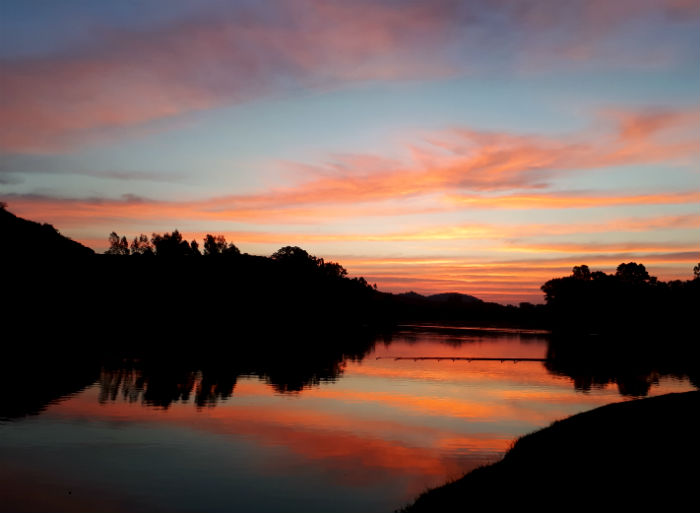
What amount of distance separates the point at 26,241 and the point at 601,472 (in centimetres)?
18463

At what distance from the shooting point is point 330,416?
5356 cm

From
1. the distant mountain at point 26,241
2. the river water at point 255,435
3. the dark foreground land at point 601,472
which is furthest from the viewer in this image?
the distant mountain at point 26,241

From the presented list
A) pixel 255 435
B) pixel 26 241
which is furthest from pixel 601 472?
pixel 26 241

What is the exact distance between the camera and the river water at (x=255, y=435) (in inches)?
1213

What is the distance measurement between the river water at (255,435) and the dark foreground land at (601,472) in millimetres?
5605

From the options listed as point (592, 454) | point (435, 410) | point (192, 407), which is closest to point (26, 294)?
point (192, 407)

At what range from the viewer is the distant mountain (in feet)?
549

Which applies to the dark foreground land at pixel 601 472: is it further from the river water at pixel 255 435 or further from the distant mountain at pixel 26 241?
the distant mountain at pixel 26 241

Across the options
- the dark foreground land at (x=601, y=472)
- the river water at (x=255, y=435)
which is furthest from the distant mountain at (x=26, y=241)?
the dark foreground land at (x=601, y=472)

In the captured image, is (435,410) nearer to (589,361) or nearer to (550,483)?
(550,483)

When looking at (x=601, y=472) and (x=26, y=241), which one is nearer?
(x=601, y=472)

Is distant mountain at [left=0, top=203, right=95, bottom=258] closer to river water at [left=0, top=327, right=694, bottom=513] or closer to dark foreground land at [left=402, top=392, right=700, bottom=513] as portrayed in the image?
A: river water at [left=0, top=327, right=694, bottom=513]

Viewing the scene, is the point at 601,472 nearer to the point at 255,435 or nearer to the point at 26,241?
the point at 255,435

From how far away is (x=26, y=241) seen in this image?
580 feet
